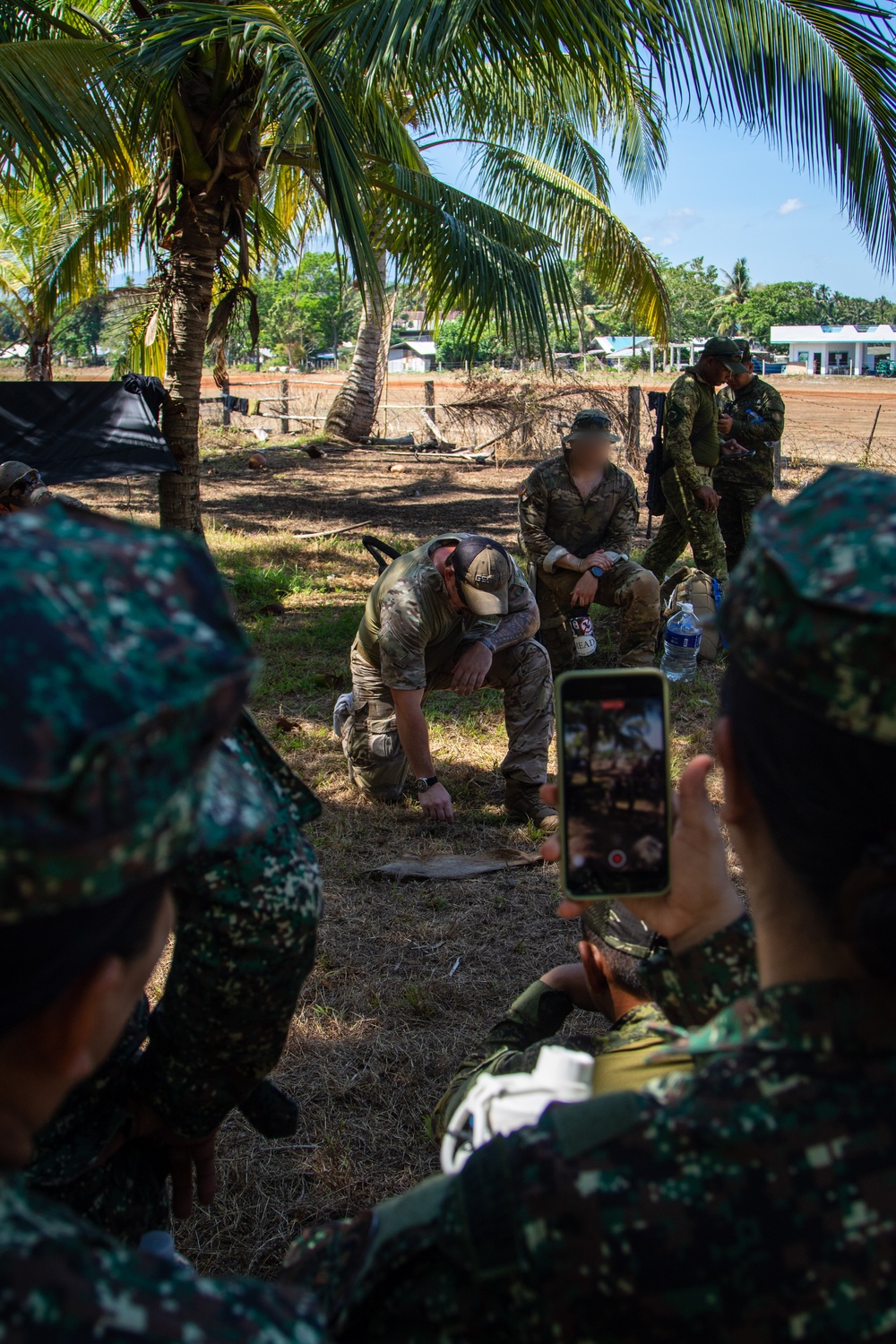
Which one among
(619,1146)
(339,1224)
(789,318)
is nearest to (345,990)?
(339,1224)

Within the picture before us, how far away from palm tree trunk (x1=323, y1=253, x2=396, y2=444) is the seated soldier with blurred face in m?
14.6

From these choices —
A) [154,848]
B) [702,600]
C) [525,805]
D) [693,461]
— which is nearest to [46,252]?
[693,461]

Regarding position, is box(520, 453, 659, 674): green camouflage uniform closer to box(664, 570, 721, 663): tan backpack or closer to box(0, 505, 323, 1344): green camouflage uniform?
box(664, 570, 721, 663): tan backpack

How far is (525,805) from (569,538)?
2.10m

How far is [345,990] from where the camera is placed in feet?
10.6

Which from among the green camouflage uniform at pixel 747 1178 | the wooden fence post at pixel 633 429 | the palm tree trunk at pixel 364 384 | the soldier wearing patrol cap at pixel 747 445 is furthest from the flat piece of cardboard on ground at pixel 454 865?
the palm tree trunk at pixel 364 384

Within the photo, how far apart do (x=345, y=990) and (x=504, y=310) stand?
15.7 feet

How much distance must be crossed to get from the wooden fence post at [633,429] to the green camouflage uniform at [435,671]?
9.55m

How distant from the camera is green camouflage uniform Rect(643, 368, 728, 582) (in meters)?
6.68

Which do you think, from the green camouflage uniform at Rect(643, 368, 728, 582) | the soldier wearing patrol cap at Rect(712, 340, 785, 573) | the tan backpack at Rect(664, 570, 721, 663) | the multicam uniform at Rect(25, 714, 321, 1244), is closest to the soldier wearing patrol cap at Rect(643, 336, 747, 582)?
the green camouflage uniform at Rect(643, 368, 728, 582)

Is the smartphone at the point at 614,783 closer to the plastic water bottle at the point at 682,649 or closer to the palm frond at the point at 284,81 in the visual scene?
the palm frond at the point at 284,81

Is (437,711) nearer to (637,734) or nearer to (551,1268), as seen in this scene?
(637,734)

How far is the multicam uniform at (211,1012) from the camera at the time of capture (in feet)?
4.52

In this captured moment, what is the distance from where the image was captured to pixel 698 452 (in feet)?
22.5
